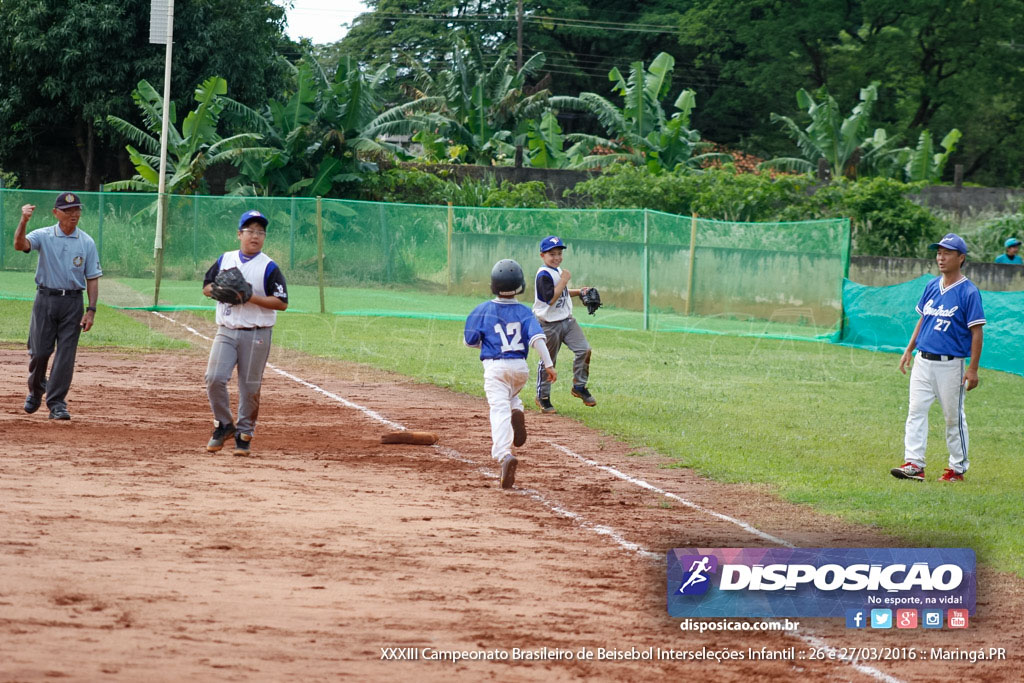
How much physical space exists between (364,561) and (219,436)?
3.45 metres

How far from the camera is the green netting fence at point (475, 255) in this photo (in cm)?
2234

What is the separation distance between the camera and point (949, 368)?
9.43m

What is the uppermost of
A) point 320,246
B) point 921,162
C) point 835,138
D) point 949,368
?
point 835,138

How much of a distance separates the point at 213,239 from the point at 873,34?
33.8 m

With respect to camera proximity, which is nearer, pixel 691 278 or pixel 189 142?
pixel 691 278

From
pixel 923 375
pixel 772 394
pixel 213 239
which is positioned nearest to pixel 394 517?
pixel 923 375

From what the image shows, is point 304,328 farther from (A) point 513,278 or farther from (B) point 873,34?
(B) point 873,34

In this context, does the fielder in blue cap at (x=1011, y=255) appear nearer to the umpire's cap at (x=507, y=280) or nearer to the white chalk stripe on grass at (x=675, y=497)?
the white chalk stripe on grass at (x=675, y=497)

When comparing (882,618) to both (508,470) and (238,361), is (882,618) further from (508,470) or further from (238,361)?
(238,361)

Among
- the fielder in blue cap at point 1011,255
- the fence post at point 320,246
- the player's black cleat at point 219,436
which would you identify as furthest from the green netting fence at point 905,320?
the player's black cleat at point 219,436

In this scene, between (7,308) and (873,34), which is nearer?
(7,308)

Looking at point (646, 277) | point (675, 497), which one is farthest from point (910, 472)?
point (646, 277)

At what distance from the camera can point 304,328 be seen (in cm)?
2009

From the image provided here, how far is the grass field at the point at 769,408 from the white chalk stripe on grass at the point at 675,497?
667 millimetres
